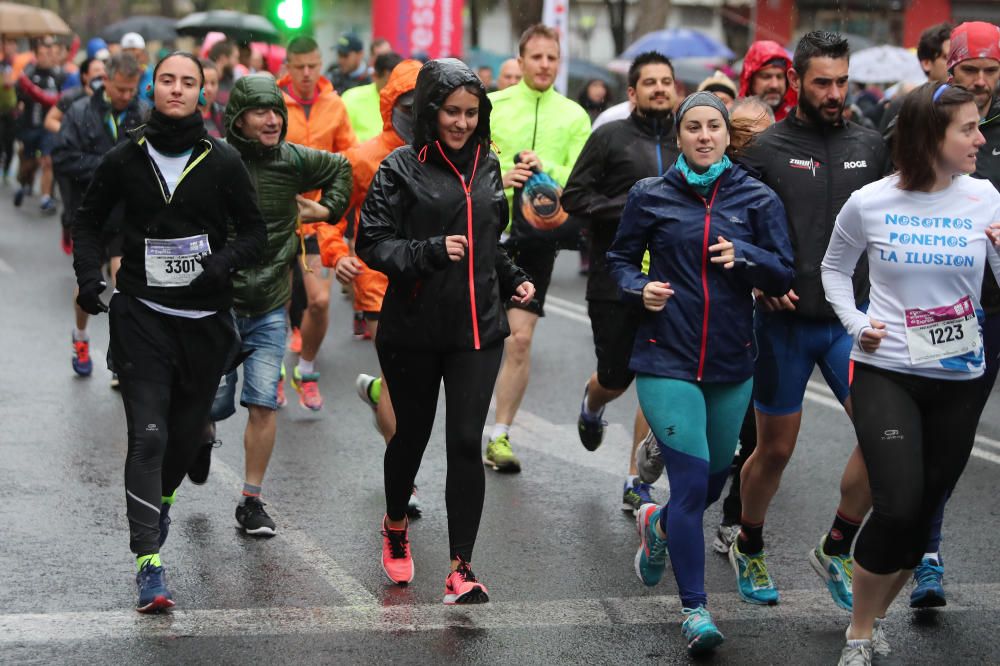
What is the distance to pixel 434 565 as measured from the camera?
6.24m

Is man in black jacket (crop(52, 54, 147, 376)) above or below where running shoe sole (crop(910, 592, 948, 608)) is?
above

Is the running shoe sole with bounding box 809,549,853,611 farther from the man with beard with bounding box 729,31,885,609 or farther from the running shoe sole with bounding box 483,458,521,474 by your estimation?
the running shoe sole with bounding box 483,458,521,474

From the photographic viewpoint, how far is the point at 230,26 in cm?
2508

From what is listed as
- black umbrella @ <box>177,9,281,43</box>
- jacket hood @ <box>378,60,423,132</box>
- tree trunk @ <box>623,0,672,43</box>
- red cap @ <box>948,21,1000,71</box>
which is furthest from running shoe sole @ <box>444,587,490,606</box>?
tree trunk @ <box>623,0,672,43</box>

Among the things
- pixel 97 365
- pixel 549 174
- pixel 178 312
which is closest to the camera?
pixel 178 312

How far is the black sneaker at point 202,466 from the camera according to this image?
6781 mm

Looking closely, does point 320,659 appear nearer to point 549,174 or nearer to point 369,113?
point 549,174

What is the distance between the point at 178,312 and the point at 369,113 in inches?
200

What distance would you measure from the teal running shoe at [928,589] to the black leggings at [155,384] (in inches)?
111

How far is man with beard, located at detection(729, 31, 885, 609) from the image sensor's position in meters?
5.80

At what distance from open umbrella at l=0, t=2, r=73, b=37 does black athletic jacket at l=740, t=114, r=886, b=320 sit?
21665 mm

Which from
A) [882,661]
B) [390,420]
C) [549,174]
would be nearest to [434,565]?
[390,420]

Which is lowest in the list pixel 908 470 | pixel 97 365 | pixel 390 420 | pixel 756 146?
pixel 97 365

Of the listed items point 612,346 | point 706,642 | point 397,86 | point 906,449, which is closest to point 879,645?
point 706,642
